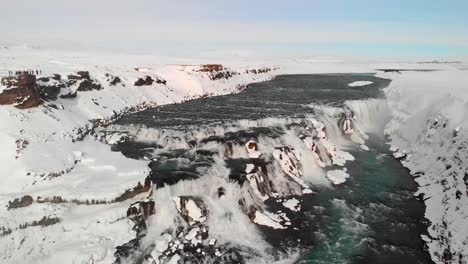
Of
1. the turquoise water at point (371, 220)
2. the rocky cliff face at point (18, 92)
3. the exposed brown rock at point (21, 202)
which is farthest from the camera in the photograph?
the rocky cliff face at point (18, 92)

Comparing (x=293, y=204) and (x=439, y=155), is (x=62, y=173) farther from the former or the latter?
(x=439, y=155)

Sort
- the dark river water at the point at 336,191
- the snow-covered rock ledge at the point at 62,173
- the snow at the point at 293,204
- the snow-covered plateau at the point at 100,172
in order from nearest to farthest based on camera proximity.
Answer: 1. the snow-covered rock ledge at the point at 62,173
2. the snow-covered plateau at the point at 100,172
3. the dark river water at the point at 336,191
4. the snow at the point at 293,204

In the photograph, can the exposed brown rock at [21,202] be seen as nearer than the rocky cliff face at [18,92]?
Yes

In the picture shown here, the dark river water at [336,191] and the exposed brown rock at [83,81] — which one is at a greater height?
the exposed brown rock at [83,81]

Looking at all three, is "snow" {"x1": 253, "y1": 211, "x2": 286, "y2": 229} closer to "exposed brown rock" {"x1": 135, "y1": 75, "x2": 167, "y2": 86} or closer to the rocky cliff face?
the rocky cliff face

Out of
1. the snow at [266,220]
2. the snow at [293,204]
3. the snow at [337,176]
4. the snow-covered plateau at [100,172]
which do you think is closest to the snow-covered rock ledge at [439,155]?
the snow-covered plateau at [100,172]

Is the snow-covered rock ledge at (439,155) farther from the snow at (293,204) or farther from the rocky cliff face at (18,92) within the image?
the rocky cliff face at (18,92)

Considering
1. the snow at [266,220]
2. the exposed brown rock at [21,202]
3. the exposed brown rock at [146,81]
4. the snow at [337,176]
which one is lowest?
the snow at [266,220]

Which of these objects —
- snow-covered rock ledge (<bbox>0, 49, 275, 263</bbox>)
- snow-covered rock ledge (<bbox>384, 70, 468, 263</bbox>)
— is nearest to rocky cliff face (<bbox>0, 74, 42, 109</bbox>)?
snow-covered rock ledge (<bbox>0, 49, 275, 263</bbox>)
